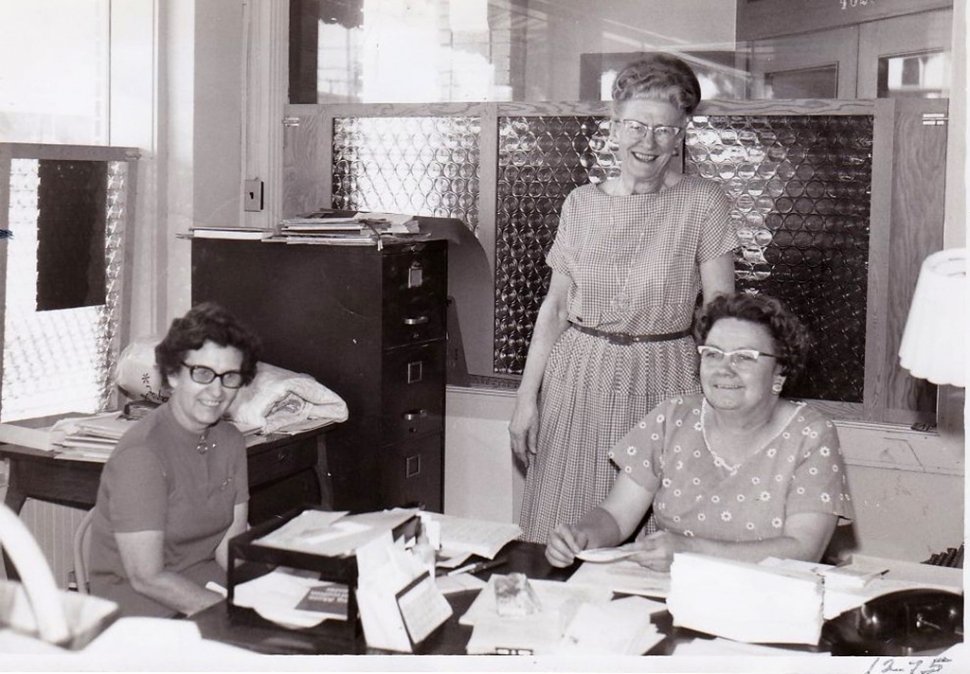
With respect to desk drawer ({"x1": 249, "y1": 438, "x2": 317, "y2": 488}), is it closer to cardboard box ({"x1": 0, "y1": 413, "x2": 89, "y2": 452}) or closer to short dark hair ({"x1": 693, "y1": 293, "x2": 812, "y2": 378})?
cardboard box ({"x1": 0, "y1": 413, "x2": 89, "y2": 452})

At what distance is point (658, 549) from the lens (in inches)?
80.3

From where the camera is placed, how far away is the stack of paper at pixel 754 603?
1726 millimetres

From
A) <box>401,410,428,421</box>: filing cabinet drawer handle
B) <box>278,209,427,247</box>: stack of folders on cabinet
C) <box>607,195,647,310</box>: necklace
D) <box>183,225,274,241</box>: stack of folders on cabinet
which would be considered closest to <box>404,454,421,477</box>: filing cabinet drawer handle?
<box>401,410,428,421</box>: filing cabinet drawer handle

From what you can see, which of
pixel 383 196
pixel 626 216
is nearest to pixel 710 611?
pixel 626 216

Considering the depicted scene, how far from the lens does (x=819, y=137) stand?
11.0 feet

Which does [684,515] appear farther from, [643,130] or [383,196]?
[383,196]

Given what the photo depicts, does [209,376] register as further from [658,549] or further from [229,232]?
[229,232]

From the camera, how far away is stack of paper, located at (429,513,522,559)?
6.84 feet

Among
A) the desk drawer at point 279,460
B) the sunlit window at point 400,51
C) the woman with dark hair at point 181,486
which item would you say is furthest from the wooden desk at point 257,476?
the sunlit window at point 400,51

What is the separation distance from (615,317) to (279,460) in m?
1.01

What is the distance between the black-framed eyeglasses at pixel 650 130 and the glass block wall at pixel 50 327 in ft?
5.33

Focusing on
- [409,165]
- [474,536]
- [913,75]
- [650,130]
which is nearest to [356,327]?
[409,165]

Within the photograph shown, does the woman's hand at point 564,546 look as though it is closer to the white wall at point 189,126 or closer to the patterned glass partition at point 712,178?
the patterned glass partition at point 712,178

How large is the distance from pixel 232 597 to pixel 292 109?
2.48m
